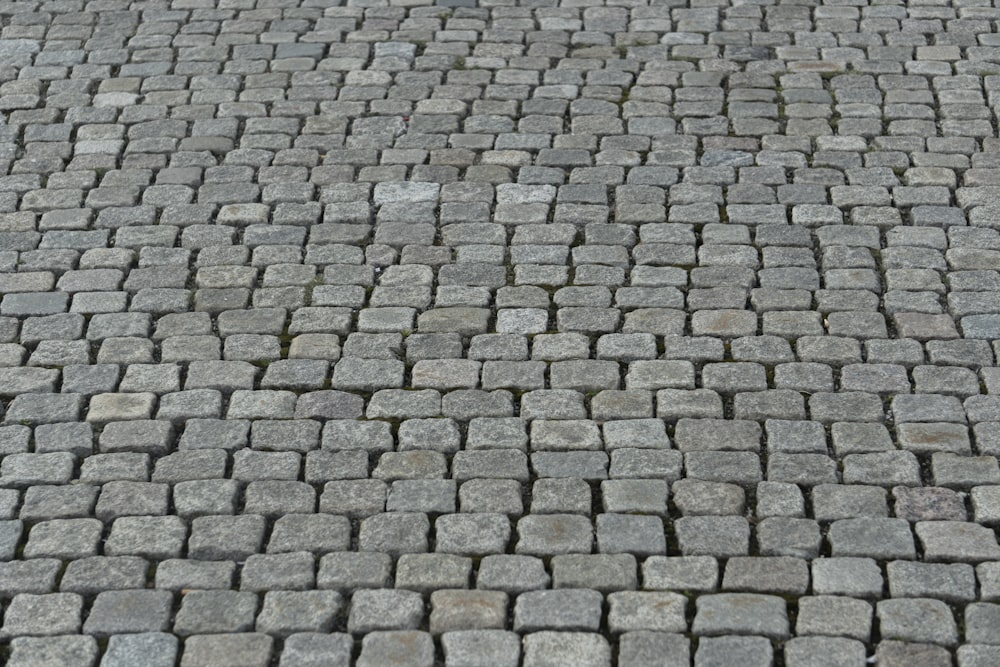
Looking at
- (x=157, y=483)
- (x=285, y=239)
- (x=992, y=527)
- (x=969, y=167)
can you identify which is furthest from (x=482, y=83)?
(x=992, y=527)

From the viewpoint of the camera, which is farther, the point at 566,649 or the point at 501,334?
the point at 501,334

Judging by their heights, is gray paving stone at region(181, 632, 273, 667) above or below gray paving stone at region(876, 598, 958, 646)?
Result: above

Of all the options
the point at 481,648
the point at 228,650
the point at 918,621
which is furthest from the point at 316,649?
the point at 918,621

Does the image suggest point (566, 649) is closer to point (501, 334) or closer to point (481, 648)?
point (481, 648)

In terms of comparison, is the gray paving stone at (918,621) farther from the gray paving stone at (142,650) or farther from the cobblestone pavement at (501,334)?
the gray paving stone at (142,650)

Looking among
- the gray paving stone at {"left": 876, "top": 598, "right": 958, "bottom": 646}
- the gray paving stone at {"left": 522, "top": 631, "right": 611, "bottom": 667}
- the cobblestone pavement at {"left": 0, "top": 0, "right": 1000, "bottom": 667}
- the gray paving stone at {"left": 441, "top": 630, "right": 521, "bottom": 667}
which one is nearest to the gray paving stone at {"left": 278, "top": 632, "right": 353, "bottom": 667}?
the cobblestone pavement at {"left": 0, "top": 0, "right": 1000, "bottom": 667}

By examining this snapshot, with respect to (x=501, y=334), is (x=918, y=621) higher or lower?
lower

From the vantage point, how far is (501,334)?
229 inches

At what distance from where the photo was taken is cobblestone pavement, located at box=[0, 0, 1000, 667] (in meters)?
4.48

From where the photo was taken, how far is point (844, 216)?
659 cm

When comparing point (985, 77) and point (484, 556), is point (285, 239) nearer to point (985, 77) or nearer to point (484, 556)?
point (484, 556)

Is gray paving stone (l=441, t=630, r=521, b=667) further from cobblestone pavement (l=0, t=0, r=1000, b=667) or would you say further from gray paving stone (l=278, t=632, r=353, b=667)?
gray paving stone (l=278, t=632, r=353, b=667)

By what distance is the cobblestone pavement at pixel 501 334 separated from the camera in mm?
4477

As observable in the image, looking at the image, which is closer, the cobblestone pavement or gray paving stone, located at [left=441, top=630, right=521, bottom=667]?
gray paving stone, located at [left=441, top=630, right=521, bottom=667]
